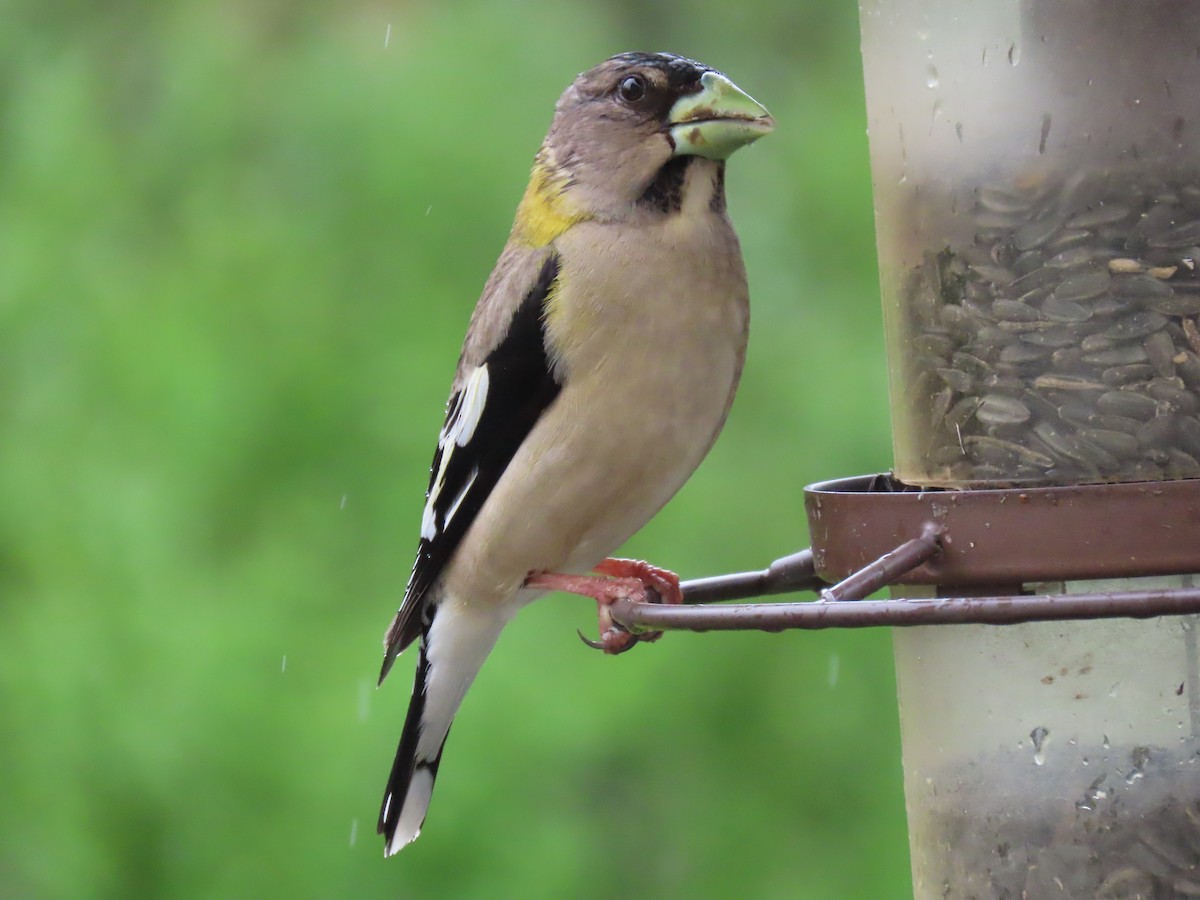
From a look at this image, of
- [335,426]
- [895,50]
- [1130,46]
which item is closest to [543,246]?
[895,50]

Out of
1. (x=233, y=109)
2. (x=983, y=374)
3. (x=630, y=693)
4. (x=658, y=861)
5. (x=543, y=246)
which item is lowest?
(x=658, y=861)

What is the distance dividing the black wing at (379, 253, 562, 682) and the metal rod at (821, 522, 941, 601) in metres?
0.98

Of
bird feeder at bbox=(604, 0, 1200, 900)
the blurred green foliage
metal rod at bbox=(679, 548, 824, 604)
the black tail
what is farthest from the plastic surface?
the blurred green foliage

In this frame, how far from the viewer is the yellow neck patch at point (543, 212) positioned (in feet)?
10.1

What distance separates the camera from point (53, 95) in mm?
5062

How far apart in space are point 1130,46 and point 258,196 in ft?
11.8

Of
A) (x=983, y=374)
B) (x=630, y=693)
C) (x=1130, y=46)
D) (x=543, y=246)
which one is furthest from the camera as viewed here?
(x=630, y=693)

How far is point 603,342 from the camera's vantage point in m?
2.85

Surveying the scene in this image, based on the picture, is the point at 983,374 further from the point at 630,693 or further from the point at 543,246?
the point at 630,693

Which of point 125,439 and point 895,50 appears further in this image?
point 125,439

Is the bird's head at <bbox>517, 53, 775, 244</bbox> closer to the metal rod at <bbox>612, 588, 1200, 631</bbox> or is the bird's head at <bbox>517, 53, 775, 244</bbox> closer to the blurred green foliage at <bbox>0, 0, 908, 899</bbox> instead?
the metal rod at <bbox>612, 588, 1200, 631</bbox>

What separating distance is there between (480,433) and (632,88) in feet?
2.64

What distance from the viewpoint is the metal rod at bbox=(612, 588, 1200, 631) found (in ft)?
5.29

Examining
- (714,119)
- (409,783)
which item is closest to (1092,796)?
(714,119)
